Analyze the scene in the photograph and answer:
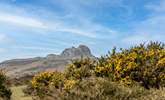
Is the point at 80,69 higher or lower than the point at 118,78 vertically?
higher

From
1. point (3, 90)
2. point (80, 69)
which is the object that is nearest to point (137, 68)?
point (80, 69)

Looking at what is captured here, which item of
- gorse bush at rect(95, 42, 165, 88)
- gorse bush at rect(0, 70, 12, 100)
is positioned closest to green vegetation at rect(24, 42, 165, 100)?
gorse bush at rect(95, 42, 165, 88)

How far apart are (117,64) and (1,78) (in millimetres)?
8008

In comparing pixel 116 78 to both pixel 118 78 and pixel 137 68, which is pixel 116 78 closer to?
pixel 118 78

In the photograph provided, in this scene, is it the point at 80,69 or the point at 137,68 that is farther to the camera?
the point at 80,69

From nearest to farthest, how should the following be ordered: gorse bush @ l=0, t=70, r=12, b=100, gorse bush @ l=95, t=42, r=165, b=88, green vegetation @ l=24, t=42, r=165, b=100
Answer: green vegetation @ l=24, t=42, r=165, b=100 → gorse bush @ l=95, t=42, r=165, b=88 → gorse bush @ l=0, t=70, r=12, b=100

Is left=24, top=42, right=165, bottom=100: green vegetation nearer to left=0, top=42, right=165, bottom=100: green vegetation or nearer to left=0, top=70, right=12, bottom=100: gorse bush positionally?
left=0, top=42, right=165, bottom=100: green vegetation

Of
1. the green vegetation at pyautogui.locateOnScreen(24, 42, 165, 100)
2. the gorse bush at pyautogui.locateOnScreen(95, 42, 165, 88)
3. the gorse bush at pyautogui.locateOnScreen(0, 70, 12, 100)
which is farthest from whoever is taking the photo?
the gorse bush at pyautogui.locateOnScreen(0, 70, 12, 100)

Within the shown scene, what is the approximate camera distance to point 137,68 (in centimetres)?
2119

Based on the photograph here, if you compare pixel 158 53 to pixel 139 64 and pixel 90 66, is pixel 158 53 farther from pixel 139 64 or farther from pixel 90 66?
pixel 90 66

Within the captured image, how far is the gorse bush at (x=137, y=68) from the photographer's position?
68.3ft

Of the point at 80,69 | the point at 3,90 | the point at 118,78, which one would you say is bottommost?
the point at 3,90

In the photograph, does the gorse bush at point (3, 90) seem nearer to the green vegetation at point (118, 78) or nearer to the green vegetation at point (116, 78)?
the green vegetation at point (116, 78)

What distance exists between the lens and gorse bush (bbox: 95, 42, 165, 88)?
68.3 feet
